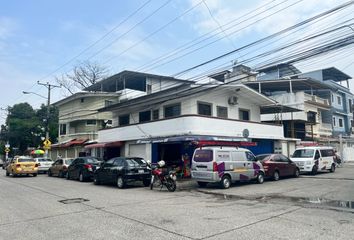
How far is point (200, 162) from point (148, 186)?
10.8 feet

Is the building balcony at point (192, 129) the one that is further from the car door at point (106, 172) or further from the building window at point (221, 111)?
the car door at point (106, 172)

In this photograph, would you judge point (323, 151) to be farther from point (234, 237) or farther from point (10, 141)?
point (10, 141)

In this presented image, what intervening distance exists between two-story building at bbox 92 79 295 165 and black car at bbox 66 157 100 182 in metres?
3.73

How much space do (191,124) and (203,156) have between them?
13.9 feet

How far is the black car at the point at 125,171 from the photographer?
16828mm

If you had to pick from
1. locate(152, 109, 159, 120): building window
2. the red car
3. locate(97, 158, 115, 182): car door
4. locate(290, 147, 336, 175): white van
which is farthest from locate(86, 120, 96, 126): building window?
the red car

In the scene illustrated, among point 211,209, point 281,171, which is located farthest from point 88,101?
point 211,209

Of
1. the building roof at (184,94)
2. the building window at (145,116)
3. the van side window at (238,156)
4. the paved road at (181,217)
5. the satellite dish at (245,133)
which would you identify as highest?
the building roof at (184,94)

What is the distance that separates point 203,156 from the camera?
16391mm

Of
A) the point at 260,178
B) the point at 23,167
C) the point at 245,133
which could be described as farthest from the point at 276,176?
Answer: the point at 23,167

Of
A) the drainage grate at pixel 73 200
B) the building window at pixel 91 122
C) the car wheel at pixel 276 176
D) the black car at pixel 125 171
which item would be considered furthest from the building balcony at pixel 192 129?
the building window at pixel 91 122

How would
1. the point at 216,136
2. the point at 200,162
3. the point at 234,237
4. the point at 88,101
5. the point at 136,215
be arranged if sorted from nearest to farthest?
the point at 234,237 → the point at 136,215 → the point at 200,162 → the point at 216,136 → the point at 88,101

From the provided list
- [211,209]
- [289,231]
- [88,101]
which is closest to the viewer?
[289,231]

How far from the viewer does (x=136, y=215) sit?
9.15m
